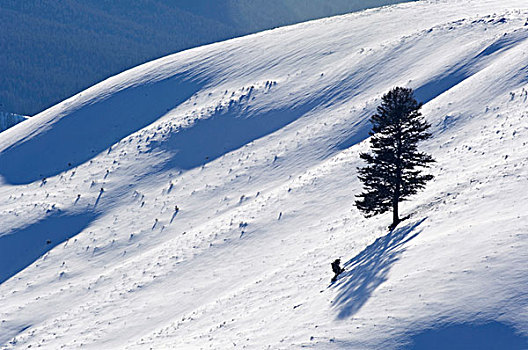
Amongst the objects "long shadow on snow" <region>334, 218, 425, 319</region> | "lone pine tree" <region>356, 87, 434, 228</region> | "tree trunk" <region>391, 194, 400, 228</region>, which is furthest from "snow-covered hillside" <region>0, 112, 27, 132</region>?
"long shadow on snow" <region>334, 218, 425, 319</region>

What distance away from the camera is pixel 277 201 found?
35.4 metres

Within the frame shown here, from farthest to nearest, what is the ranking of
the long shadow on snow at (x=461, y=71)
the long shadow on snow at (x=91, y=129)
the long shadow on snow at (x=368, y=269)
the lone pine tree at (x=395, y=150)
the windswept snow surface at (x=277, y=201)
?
the long shadow on snow at (x=91, y=129), the long shadow on snow at (x=461, y=71), the lone pine tree at (x=395, y=150), the long shadow on snow at (x=368, y=269), the windswept snow surface at (x=277, y=201)

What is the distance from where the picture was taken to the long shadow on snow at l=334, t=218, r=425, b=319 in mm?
18703

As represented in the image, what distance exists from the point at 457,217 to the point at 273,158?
2129 cm

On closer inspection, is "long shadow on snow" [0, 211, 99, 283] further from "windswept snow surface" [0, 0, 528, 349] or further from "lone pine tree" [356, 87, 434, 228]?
"lone pine tree" [356, 87, 434, 228]

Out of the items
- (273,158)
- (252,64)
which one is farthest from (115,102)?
(273,158)

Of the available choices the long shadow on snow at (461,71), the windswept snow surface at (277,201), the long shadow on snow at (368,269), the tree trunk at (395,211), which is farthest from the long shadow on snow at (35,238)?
the long shadow on snow at (461,71)

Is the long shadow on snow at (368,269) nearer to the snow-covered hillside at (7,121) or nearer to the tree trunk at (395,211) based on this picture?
the tree trunk at (395,211)

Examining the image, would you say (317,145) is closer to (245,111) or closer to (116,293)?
(245,111)

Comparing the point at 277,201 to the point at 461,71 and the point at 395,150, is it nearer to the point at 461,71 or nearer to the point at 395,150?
the point at 395,150

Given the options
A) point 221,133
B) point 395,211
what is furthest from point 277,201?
point 221,133

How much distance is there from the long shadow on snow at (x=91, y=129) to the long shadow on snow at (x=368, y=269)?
3245 cm

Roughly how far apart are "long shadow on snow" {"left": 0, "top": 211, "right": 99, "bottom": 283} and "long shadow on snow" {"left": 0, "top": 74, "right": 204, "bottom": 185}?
803cm

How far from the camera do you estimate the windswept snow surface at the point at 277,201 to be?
17.9m
